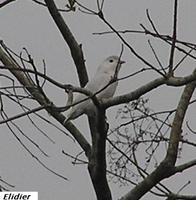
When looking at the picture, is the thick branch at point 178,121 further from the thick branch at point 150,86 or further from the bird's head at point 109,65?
the bird's head at point 109,65

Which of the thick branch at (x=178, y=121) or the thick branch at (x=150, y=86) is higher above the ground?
the thick branch at (x=178, y=121)

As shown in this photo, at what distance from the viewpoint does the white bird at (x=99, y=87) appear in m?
3.40

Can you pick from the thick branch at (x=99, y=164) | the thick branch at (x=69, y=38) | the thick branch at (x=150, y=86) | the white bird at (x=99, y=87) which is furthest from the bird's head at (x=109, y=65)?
the thick branch at (x=150, y=86)

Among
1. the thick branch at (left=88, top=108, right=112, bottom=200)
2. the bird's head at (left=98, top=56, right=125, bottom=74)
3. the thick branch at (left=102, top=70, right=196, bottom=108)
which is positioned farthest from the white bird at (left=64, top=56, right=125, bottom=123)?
the thick branch at (left=102, top=70, right=196, bottom=108)

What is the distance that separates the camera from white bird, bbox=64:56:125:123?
3404 mm

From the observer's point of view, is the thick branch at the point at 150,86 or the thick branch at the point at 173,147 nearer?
the thick branch at the point at 150,86

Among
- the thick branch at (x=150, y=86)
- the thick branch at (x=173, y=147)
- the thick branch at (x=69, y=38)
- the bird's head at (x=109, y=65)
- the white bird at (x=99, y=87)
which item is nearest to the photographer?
the thick branch at (x=150, y=86)

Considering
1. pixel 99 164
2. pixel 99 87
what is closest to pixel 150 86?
pixel 99 164

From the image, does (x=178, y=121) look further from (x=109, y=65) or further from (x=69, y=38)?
(x=109, y=65)

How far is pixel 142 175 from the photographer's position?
282 centimetres

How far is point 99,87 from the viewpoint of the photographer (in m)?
3.58

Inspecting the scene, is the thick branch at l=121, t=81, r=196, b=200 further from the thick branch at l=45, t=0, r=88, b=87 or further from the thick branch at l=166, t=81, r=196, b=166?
the thick branch at l=45, t=0, r=88, b=87

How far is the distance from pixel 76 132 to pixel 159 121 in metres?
0.59

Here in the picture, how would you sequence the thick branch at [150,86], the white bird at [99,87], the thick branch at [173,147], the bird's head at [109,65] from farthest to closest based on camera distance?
1. the bird's head at [109,65]
2. the white bird at [99,87]
3. the thick branch at [173,147]
4. the thick branch at [150,86]
